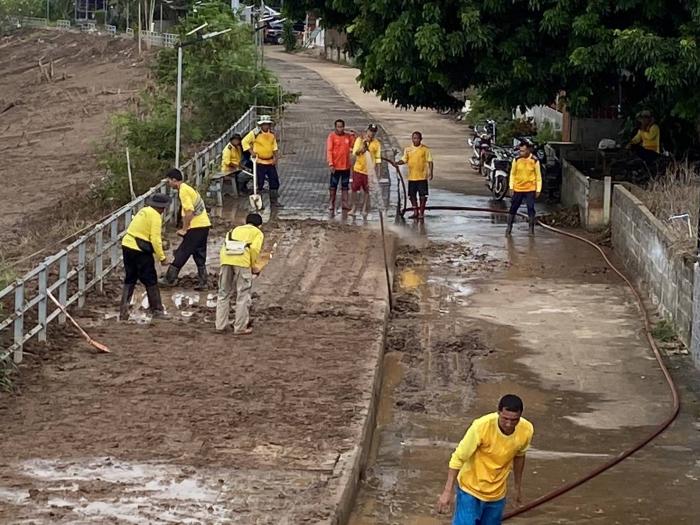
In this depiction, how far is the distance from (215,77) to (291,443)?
2247cm

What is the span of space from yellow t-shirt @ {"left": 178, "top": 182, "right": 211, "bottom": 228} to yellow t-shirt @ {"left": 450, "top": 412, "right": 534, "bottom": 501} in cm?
947

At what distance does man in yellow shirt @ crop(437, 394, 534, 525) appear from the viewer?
8.62 m

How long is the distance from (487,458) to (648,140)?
17108 millimetres

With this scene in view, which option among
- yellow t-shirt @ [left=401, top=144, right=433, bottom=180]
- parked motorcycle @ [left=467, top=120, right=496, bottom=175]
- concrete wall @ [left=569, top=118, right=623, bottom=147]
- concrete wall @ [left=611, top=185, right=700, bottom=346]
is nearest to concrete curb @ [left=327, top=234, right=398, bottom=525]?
concrete wall @ [left=611, top=185, right=700, bottom=346]

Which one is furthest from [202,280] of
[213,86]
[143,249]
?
[213,86]

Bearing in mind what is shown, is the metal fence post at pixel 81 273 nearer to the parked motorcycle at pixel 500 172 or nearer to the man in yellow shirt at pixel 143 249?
the man in yellow shirt at pixel 143 249

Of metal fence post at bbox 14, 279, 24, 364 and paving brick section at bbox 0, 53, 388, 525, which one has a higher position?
metal fence post at bbox 14, 279, 24, 364

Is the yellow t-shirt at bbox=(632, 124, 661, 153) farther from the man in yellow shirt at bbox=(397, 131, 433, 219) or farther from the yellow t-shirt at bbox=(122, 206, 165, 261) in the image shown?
the yellow t-shirt at bbox=(122, 206, 165, 261)

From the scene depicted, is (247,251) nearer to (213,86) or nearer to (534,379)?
(534,379)

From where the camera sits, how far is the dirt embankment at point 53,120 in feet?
91.9

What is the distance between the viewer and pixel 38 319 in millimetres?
14305

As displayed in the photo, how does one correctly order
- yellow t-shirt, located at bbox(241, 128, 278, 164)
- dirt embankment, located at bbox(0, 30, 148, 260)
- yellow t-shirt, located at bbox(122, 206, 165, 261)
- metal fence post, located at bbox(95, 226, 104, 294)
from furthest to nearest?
1. dirt embankment, located at bbox(0, 30, 148, 260)
2. yellow t-shirt, located at bbox(241, 128, 278, 164)
3. metal fence post, located at bbox(95, 226, 104, 294)
4. yellow t-shirt, located at bbox(122, 206, 165, 261)

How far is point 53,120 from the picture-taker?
5509 centimetres

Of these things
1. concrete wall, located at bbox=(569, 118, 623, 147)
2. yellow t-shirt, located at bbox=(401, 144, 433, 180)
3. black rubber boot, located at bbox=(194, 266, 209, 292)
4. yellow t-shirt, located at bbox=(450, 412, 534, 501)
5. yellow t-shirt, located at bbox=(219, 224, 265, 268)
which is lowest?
black rubber boot, located at bbox=(194, 266, 209, 292)
